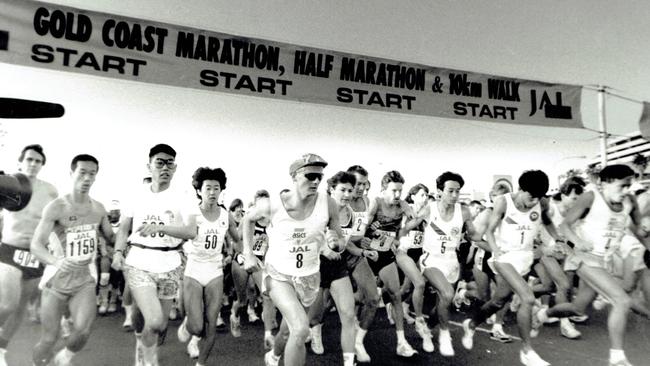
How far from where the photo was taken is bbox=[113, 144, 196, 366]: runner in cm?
423

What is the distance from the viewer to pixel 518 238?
554cm

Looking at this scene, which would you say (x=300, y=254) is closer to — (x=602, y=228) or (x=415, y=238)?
(x=415, y=238)

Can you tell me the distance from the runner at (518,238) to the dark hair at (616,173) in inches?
23.9

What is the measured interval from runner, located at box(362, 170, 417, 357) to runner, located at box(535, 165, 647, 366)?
192cm

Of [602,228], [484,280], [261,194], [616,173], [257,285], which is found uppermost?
[616,173]

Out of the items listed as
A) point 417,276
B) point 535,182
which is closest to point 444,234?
point 417,276

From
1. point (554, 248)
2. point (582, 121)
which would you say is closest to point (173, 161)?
point (554, 248)

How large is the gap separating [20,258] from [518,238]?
17.6 ft

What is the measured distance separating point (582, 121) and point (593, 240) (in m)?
4.52

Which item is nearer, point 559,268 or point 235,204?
point 559,268

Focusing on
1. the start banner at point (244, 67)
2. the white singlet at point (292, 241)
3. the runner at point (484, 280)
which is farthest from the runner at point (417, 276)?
the white singlet at point (292, 241)

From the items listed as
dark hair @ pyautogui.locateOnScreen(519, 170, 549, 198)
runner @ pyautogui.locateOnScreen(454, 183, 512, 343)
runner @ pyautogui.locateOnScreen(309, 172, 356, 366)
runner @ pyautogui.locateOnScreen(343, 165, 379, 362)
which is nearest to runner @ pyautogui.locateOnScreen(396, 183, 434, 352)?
runner @ pyautogui.locateOnScreen(343, 165, 379, 362)

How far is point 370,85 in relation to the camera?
273 inches

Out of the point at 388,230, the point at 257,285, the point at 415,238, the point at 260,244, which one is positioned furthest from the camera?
the point at 260,244
